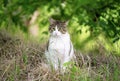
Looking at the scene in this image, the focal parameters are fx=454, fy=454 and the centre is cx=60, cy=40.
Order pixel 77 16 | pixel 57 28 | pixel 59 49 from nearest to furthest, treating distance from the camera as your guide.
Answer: pixel 59 49 < pixel 57 28 < pixel 77 16

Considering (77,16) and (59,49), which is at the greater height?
(77,16)

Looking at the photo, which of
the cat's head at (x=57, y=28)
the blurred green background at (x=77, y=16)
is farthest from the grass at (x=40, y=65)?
the blurred green background at (x=77, y=16)

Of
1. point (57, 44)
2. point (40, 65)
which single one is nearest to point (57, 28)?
point (57, 44)

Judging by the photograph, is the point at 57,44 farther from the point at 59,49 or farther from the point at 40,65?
the point at 40,65

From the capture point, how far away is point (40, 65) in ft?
17.9

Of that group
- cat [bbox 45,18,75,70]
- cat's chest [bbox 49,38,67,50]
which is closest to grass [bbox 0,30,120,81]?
cat [bbox 45,18,75,70]

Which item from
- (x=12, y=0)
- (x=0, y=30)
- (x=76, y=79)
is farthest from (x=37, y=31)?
(x=76, y=79)

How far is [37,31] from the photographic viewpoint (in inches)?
459

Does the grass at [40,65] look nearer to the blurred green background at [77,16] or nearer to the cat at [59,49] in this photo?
the cat at [59,49]

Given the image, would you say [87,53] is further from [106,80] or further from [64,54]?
[106,80]

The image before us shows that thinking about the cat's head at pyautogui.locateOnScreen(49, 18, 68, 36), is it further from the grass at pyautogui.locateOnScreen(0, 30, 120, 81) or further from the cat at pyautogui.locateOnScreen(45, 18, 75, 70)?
the grass at pyautogui.locateOnScreen(0, 30, 120, 81)

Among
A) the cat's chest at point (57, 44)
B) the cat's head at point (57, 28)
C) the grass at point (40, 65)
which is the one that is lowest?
the grass at point (40, 65)

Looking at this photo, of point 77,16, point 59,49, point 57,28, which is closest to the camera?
point 59,49

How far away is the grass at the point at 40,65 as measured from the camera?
5.09 meters
